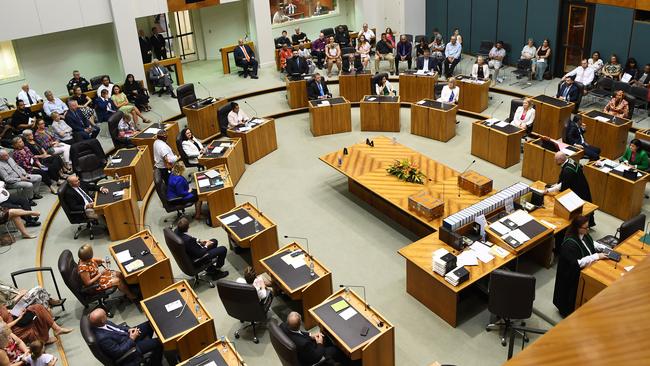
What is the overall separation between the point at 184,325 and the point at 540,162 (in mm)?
6834

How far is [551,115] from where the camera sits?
1186 cm

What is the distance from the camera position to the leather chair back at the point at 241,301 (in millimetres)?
6912

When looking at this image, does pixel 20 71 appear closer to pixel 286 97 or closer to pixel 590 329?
pixel 286 97

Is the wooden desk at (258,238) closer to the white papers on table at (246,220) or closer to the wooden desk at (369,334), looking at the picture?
the white papers on table at (246,220)

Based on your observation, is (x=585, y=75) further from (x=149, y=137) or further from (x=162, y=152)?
(x=149, y=137)

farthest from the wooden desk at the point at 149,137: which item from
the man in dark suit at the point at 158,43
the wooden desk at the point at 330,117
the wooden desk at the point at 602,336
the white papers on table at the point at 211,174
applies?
the wooden desk at the point at 602,336

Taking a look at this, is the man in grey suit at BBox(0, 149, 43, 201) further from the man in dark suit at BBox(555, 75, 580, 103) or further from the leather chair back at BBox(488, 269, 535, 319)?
the man in dark suit at BBox(555, 75, 580, 103)

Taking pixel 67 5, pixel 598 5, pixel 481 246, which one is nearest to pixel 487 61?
pixel 598 5

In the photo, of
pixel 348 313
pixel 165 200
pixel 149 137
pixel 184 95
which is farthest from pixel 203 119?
pixel 348 313

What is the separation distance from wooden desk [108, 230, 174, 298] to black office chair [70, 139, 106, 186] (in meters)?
2.88

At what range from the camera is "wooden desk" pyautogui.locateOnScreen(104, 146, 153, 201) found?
1038cm

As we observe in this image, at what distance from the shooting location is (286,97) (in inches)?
611

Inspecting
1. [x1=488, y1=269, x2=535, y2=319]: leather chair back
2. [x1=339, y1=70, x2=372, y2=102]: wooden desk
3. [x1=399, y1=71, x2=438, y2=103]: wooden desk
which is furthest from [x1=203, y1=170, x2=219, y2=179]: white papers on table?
[x1=399, y1=71, x2=438, y2=103]: wooden desk

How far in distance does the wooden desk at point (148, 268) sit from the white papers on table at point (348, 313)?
105 inches
